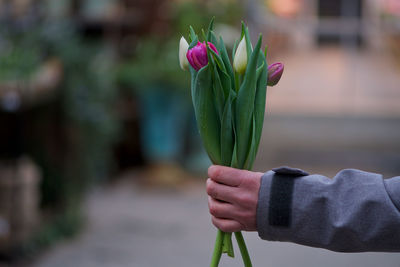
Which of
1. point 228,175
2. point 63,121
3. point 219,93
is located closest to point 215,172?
point 228,175

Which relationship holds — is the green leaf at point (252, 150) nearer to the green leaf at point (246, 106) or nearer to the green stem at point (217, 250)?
the green leaf at point (246, 106)

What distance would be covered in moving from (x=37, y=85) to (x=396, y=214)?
8.23ft

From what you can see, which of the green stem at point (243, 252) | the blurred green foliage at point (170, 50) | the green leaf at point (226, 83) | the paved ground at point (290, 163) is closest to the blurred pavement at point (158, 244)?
the paved ground at point (290, 163)

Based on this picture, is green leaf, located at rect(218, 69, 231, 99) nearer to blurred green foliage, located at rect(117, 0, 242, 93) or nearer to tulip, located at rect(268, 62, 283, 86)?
tulip, located at rect(268, 62, 283, 86)

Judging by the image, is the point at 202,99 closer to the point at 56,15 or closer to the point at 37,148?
the point at 37,148

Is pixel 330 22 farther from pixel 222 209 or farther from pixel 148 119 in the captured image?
pixel 222 209

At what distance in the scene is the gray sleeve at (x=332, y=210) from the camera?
3.14 ft

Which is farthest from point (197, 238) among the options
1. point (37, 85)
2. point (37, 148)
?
point (37, 85)

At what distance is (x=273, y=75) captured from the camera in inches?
41.9

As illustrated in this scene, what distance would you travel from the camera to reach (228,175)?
1012 mm

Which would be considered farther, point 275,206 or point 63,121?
point 63,121

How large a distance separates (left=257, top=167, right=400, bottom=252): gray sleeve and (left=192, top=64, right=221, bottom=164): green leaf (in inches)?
4.1

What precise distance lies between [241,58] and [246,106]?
3.2 inches

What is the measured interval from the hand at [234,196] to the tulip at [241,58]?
172 millimetres
